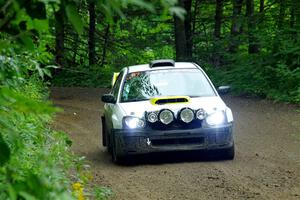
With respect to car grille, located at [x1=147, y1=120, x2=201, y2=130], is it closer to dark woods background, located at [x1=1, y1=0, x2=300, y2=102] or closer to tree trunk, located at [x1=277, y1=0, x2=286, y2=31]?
dark woods background, located at [x1=1, y1=0, x2=300, y2=102]

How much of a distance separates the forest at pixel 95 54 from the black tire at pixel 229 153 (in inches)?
100

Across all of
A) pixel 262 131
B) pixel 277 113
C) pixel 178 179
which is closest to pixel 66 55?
pixel 277 113

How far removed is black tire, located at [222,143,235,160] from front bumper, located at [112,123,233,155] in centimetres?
20

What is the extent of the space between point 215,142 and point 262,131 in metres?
4.74

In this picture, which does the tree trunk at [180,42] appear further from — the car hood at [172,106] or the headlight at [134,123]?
the headlight at [134,123]

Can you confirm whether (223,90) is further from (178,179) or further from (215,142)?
(178,179)

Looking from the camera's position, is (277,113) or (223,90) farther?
(277,113)

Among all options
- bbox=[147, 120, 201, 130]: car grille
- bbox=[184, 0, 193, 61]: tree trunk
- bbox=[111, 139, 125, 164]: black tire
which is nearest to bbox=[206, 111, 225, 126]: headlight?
bbox=[147, 120, 201, 130]: car grille

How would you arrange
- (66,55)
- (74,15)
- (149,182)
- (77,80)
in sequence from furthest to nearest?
1. (66,55)
2. (77,80)
3. (149,182)
4. (74,15)

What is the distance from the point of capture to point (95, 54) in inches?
1515

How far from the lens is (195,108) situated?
35.0 feet

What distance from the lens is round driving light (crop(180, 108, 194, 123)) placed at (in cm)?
1059

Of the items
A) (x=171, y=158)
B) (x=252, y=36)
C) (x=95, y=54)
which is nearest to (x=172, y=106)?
(x=171, y=158)

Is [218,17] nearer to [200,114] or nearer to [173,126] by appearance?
[200,114]
